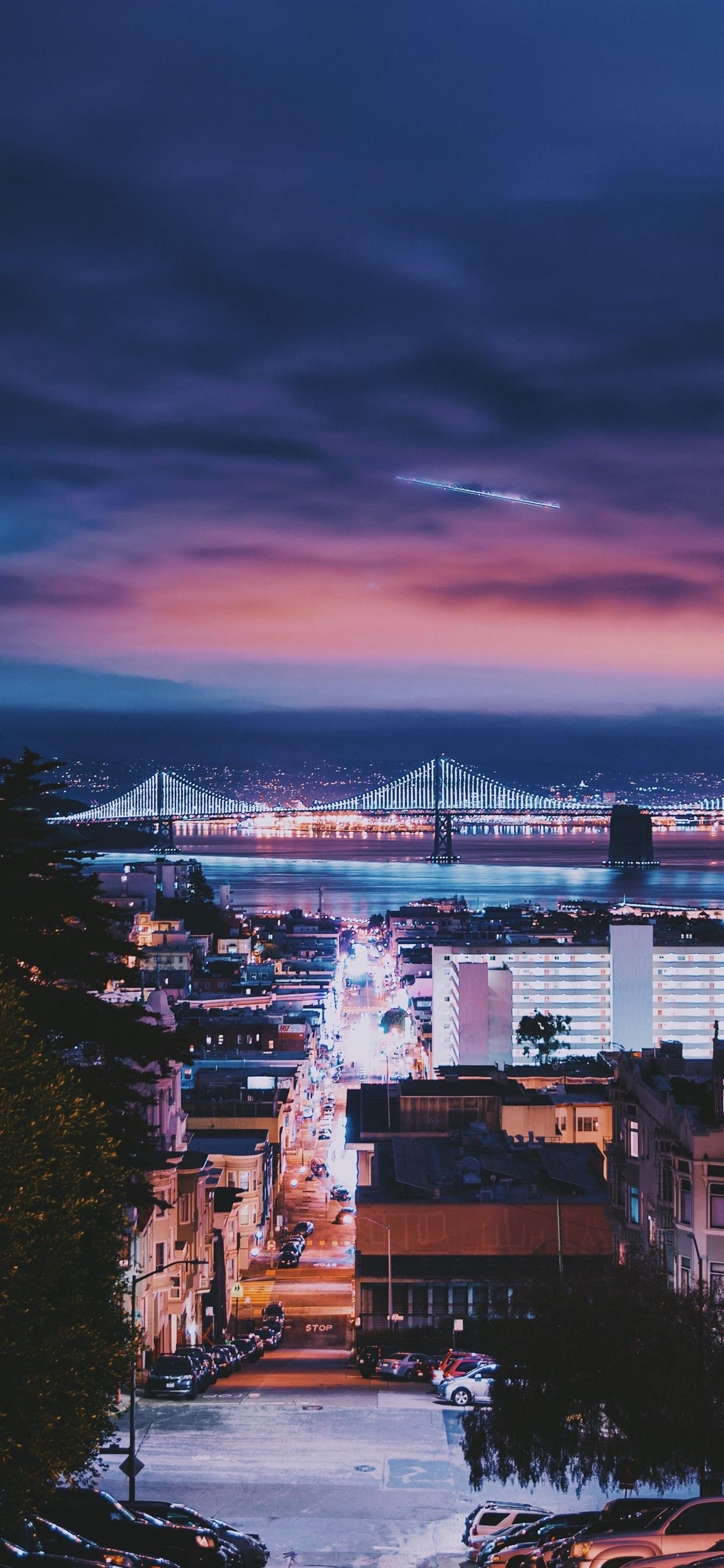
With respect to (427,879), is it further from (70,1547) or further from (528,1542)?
(70,1547)

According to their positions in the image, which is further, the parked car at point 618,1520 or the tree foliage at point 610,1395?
the tree foliage at point 610,1395

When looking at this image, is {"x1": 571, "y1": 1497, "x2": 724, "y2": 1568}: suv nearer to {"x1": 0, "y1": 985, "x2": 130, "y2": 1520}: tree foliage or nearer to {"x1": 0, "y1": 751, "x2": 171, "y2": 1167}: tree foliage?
{"x1": 0, "y1": 985, "x2": 130, "y2": 1520}: tree foliage

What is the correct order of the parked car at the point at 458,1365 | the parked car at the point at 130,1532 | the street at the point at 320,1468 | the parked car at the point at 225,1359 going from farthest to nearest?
1. the parked car at the point at 225,1359
2. the parked car at the point at 458,1365
3. the street at the point at 320,1468
4. the parked car at the point at 130,1532

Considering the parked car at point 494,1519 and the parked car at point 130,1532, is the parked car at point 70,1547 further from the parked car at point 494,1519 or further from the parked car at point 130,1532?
the parked car at point 494,1519

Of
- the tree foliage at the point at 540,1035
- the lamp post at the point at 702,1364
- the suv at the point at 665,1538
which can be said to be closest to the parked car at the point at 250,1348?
the lamp post at the point at 702,1364

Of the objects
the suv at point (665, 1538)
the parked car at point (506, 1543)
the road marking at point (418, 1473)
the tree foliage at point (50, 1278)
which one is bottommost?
the road marking at point (418, 1473)

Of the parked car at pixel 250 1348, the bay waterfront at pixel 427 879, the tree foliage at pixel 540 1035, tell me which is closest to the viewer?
the parked car at pixel 250 1348
